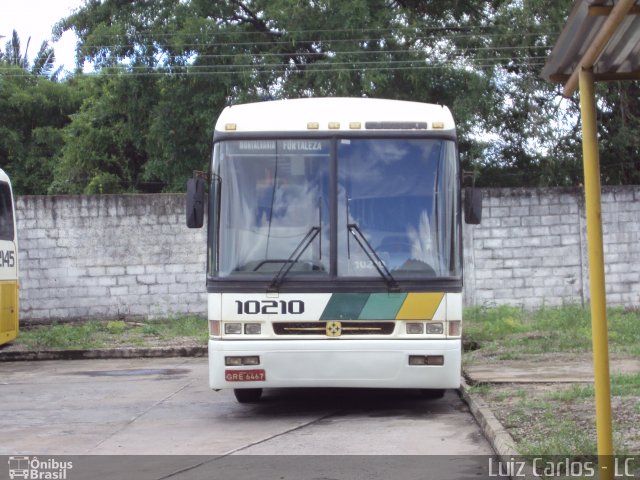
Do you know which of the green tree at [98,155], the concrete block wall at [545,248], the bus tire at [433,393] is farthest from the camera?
the green tree at [98,155]

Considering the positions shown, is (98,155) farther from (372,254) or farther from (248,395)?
(372,254)

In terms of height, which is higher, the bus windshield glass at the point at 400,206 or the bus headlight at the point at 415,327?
the bus windshield glass at the point at 400,206

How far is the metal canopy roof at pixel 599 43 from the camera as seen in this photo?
16.8 feet

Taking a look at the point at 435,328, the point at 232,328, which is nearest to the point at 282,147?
the point at 232,328

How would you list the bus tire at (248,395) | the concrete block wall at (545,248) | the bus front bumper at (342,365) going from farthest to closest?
the concrete block wall at (545,248), the bus tire at (248,395), the bus front bumper at (342,365)

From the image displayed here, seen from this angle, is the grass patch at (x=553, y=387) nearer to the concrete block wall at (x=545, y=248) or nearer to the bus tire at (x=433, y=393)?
the concrete block wall at (x=545, y=248)

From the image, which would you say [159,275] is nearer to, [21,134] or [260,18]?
[260,18]

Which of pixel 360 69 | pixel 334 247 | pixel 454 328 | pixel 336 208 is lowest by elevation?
pixel 454 328

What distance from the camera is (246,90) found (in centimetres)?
2223

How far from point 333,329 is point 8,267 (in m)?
8.56

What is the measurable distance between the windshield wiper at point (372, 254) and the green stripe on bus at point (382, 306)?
107mm

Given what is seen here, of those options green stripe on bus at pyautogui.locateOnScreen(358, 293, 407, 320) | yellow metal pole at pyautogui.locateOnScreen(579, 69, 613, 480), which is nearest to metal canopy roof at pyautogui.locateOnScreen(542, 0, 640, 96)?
yellow metal pole at pyautogui.locateOnScreen(579, 69, 613, 480)

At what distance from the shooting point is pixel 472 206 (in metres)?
9.85

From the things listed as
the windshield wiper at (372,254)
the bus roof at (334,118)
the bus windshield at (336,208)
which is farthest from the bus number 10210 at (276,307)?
the bus roof at (334,118)
